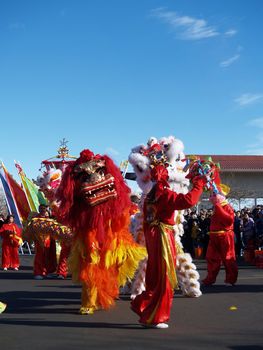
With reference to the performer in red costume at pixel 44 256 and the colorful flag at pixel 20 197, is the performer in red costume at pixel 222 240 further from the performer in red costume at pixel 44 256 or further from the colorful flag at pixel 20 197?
the colorful flag at pixel 20 197

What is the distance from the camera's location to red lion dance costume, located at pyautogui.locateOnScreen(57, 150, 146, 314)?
20.9 feet

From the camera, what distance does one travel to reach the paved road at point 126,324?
4.84 metres

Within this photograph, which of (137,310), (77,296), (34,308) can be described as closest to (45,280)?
(77,296)

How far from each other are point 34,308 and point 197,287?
2.45 metres

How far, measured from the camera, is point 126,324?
5730 millimetres

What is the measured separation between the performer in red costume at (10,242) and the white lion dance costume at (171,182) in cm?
663

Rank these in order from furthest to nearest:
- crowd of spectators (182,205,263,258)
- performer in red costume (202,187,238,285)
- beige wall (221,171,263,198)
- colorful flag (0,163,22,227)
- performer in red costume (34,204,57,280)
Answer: beige wall (221,171,263,198)
colorful flag (0,163,22,227)
crowd of spectators (182,205,263,258)
performer in red costume (34,204,57,280)
performer in red costume (202,187,238,285)

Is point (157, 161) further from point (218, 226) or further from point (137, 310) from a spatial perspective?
point (218, 226)

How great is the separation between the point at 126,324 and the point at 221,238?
3.49m

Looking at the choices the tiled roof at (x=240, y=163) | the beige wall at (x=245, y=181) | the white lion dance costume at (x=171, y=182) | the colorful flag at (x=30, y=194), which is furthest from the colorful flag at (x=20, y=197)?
the tiled roof at (x=240, y=163)

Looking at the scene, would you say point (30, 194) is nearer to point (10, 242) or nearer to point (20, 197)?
point (20, 197)

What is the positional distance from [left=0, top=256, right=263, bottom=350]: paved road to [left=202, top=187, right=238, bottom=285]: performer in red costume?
43 centimetres

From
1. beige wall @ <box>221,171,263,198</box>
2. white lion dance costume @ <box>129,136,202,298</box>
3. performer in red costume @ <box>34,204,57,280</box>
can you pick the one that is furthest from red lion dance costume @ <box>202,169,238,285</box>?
beige wall @ <box>221,171,263,198</box>

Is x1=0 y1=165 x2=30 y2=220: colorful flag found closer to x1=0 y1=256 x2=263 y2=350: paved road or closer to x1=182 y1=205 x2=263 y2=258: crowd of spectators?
x1=182 y1=205 x2=263 y2=258: crowd of spectators
